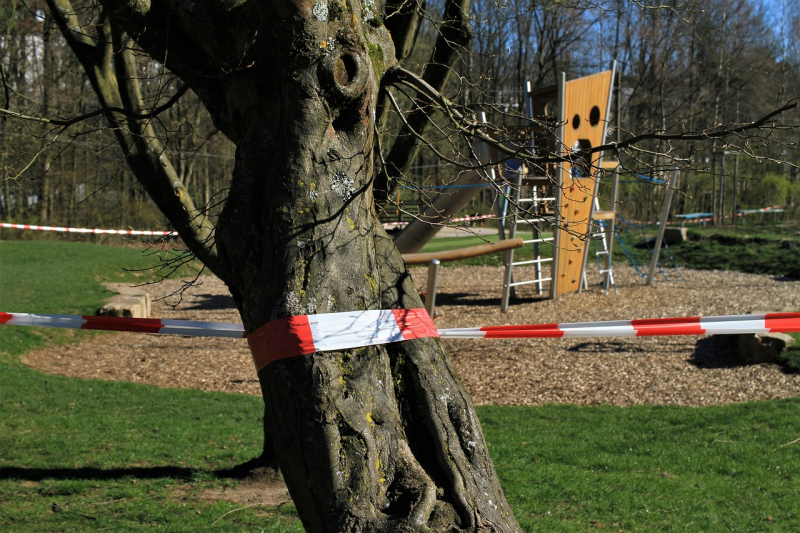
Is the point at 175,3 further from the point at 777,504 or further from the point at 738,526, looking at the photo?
the point at 777,504

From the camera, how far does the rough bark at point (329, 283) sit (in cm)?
234

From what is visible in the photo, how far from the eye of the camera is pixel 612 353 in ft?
31.8

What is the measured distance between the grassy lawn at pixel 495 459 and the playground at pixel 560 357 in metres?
0.69

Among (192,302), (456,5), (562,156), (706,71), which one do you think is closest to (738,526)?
(562,156)

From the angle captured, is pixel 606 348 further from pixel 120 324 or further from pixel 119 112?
pixel 119 112

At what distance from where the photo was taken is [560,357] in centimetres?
966

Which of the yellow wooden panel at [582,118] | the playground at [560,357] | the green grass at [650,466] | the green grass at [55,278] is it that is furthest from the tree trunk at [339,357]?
the yellow wooden panel at [582,118]

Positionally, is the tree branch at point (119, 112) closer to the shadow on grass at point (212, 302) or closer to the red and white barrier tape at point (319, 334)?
the red and white barrier tape at point (319, 334)

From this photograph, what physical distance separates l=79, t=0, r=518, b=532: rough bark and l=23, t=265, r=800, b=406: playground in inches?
211

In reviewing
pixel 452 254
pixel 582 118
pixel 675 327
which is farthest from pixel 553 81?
pixel 675 327

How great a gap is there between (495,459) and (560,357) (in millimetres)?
4155

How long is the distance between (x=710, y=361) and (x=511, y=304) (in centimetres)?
457

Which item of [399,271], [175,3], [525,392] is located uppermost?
[175,3]

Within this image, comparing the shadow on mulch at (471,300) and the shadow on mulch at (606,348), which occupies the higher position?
the shadow on mulch at (471,300)
